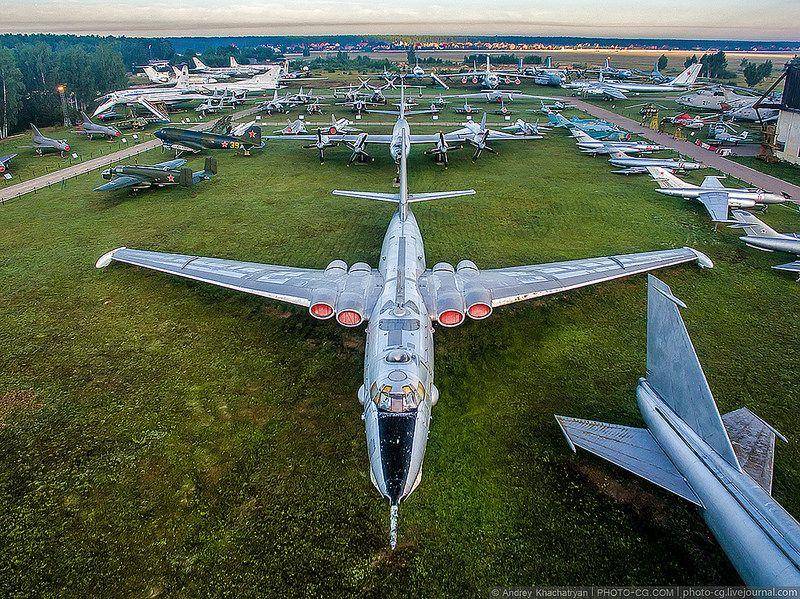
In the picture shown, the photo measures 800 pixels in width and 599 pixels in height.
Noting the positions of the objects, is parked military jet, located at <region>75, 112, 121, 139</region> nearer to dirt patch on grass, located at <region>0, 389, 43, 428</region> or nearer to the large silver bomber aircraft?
the large silver bomber aircraft

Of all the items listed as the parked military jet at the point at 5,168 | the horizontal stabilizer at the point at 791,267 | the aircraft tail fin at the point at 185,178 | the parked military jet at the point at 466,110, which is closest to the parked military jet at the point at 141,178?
the aircraft tail fin at the point at 185,178

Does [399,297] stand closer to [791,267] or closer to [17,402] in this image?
[17,402]

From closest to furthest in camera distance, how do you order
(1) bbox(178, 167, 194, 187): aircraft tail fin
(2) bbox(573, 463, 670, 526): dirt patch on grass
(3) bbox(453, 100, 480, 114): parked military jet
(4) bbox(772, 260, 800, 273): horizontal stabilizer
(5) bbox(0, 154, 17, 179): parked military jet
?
(2) bbox(573, 463, 670, 526): dirt patch on grass < (4) bbox(772, 260, 800, 273): horizontal stabilizer < (1) bbox(178, 167, 194, 187): aircraft tail fin < (5) bbox(0, 154, 17, 179): parked military jet < (3) bbox(453, 100, 480, 114): parked military jet

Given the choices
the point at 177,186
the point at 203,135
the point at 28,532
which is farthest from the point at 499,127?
the point at 28,532

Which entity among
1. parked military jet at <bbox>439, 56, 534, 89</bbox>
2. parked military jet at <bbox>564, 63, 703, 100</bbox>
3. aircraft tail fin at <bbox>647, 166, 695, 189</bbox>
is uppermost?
parked military jet at <bbox>439, 56, 534, 89</bbox>

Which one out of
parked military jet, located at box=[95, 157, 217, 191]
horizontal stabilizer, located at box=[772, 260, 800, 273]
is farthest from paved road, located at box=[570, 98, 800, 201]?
parked military jet, located at box=[95, 157, 217, 191]

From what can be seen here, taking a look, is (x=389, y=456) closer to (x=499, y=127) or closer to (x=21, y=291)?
(x=21, y=291)
